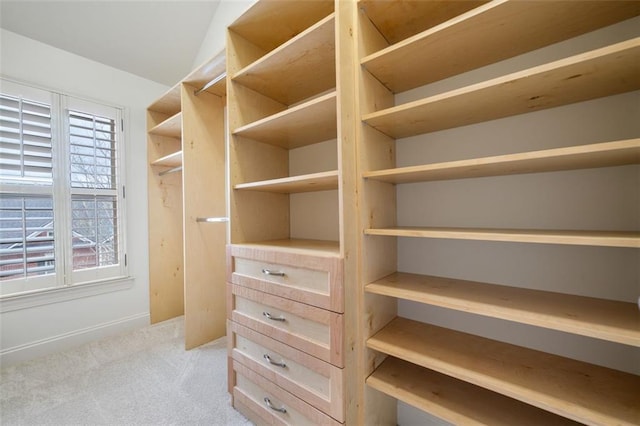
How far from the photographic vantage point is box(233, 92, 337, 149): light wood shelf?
1182 millimetres

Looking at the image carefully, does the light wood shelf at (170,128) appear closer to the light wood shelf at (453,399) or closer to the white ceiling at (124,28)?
the white ceiling at (124,28)

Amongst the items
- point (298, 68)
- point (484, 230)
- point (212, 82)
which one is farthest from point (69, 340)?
point (484, 230)

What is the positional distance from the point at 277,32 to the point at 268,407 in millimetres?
1995

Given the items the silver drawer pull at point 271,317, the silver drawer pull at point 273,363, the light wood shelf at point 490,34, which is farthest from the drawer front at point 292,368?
the light wood shelf at point 490,34

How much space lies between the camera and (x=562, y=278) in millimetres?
1002

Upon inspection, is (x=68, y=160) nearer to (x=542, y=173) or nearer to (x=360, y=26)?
(x=360, y=26)

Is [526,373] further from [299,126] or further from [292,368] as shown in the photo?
[299,126]

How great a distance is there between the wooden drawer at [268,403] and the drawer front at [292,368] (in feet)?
0.10

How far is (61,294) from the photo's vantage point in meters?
2.13

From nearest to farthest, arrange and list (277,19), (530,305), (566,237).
A: (566,237), (530,305), (277,19)

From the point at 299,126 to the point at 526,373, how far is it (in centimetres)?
141

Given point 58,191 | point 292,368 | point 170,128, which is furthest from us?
point 170,128

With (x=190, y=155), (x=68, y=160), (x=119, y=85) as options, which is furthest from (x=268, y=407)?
(x=119, y=85)

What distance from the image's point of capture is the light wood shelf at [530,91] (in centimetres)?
72
